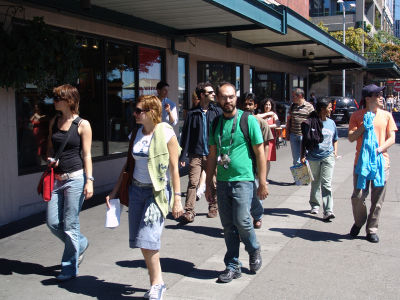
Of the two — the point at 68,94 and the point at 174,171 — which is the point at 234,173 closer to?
the point at 174,171

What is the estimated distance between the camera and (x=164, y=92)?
317 inches

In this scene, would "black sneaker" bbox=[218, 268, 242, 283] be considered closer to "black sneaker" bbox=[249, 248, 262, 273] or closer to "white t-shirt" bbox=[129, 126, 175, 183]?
"black sneaker" bbox=[249, 248, 262, 273]

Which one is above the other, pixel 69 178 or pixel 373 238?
pixel 69 178

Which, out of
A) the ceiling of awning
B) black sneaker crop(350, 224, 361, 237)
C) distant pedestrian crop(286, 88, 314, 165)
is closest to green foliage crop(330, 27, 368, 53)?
the ceiling of awning

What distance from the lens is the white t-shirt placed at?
163 inches

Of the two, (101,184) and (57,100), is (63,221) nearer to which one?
(57,100)

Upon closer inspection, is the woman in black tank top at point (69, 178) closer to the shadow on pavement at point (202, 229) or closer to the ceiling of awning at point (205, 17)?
the shadow on pavement at point (202, 229)

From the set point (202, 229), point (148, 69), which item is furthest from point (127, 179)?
point (148, 69)

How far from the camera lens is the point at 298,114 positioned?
9180 millimetres

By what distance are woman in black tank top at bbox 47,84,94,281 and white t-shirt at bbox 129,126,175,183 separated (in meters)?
0.67

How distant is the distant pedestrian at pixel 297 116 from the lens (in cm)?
892

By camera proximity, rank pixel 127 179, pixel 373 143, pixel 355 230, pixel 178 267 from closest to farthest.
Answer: pixel 127 179 → pixel 178 267 → pixel 373 143 → pixel 355 230

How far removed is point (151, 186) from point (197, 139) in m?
2.75

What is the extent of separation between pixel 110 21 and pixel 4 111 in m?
2.92
